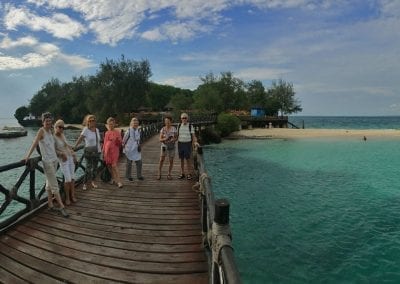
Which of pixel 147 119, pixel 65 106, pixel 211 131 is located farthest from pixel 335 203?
pixel 65 106

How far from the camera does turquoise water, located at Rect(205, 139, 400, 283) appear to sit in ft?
27.2

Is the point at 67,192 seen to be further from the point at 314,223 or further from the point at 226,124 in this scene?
the point at 226,124

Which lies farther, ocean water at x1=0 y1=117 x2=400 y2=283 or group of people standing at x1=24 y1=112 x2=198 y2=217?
ocean water at x1=0 y1=117 x2=400 y2=283

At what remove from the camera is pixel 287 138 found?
5072cm

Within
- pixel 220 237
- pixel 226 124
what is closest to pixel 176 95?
pixel 226 124

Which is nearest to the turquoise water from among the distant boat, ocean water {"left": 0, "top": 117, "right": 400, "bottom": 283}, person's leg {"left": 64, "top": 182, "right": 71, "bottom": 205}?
ocean water {"left": 0, "top": 117, "right": 400, "bottom": 283}

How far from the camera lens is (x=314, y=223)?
38.2ft

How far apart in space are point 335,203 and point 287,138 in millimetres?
37238

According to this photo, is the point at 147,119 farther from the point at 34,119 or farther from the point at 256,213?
the point at 34,119

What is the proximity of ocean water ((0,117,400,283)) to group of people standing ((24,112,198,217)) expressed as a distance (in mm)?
3336

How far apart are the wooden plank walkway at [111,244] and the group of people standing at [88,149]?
67cm

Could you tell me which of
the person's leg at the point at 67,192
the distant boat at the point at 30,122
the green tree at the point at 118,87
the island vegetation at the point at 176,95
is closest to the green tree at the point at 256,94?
the island vegetation at the point at 176,95

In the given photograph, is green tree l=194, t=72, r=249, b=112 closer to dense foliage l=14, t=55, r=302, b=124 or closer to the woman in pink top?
dense foliage l=14, t=55, r=302, b=124

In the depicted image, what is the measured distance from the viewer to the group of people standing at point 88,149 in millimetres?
6979
